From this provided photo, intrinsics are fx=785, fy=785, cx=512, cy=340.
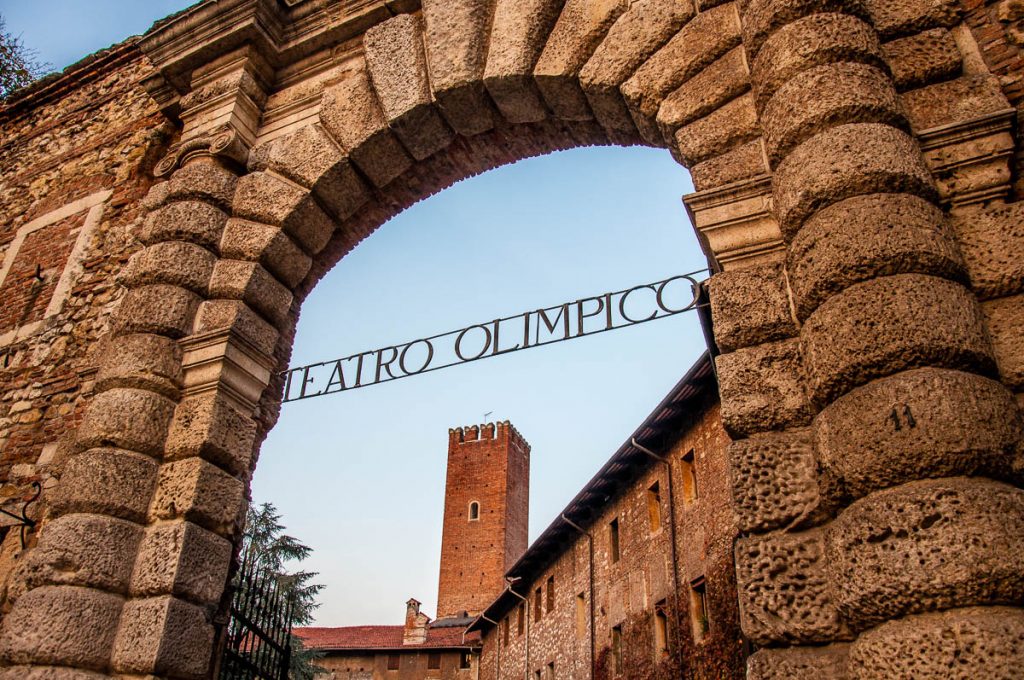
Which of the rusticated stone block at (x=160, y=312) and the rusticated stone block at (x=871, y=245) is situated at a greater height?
the rusticated stone block at (x=160, y=312)

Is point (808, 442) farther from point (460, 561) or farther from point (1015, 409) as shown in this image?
point (460, 561)

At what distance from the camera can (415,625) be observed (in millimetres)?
35531

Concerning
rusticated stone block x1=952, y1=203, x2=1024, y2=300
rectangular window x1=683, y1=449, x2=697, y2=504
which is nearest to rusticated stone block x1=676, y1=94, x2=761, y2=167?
rusticated stone block x1=952, y1=203, x2=1024, y2=300

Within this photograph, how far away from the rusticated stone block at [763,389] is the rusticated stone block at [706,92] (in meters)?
1.40

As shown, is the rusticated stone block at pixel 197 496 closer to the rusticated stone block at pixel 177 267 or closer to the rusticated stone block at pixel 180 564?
the rusticated stone block at pixel 180 564

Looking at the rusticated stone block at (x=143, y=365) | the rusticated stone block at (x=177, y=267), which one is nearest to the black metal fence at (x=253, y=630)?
the rusticated stone block at (x=143, y=365)

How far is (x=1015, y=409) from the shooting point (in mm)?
2549

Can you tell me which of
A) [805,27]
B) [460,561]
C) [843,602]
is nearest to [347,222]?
[805,27]

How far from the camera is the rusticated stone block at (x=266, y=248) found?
5.08m

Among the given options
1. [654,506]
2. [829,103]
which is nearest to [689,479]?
[654,506]

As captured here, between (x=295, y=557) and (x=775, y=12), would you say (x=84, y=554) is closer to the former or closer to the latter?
(x=775, y=12)

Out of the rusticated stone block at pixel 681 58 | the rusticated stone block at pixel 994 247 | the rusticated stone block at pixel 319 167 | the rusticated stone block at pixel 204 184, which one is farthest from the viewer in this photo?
the rusticated stone block at pixel 204 184

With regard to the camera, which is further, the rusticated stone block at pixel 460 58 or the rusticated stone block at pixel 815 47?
the rusticated stone block at pixel 460 58

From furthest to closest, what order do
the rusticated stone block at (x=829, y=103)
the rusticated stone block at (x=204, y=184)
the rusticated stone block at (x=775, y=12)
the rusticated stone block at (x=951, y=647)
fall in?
the rusticated stone block at (x=204, y=184) < the rusticated stone block at (x=775, y=12) < the rusticated stone block at (x=829, y=103) < the rusticated stone block at (x=951, y=647)
